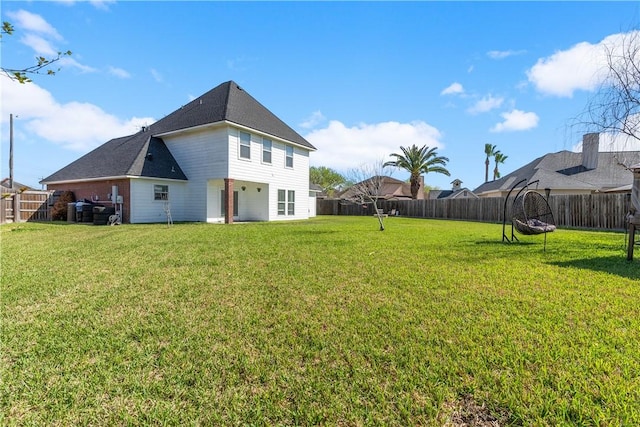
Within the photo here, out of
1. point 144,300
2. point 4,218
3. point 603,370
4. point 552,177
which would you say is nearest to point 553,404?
point 603,370

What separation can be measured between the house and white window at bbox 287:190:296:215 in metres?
0.07

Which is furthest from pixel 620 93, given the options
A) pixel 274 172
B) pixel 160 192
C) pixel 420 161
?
pixel 420 161

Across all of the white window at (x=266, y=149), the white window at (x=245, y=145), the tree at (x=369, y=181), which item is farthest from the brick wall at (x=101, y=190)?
the tree at (x=369, y=181)

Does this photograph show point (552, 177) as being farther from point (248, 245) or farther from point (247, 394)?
point (247, 394)

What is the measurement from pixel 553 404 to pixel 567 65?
963cm

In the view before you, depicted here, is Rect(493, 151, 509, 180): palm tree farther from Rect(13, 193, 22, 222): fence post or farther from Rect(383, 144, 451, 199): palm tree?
Rect(13, 193, 22, 222): fence post

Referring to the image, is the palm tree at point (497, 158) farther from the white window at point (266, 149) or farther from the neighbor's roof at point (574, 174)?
the white window at point (266, 149)

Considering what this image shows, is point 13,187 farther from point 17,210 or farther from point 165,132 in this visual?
point 165,132

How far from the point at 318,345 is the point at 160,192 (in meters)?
15.9

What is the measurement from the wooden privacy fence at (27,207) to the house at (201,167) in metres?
1.45

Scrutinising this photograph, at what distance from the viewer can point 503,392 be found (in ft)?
6.97

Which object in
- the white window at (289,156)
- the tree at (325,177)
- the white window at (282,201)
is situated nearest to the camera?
the white window at (282,201)

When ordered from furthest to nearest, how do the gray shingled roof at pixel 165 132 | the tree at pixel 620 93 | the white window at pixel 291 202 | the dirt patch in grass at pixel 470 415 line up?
the white window at pixel 291 202 → the gray shingled roof at pixel 165 132 → the tree at pixel 620 93 → the dirt patch in grass at pixel 470 415

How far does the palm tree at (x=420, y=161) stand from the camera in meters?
31.2
